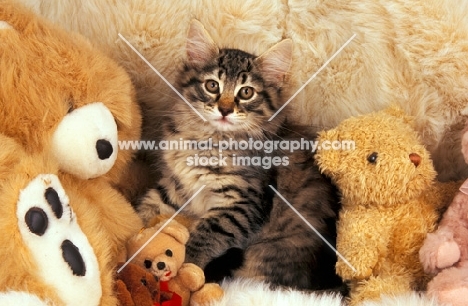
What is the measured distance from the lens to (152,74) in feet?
4.93

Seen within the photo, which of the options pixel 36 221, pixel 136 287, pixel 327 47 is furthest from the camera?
pixel 327 47

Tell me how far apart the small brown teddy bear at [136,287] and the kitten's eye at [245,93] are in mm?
529

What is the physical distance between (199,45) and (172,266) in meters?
0.60

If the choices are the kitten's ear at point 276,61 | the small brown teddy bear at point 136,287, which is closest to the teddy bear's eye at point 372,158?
the kitten's ear at point 276,61

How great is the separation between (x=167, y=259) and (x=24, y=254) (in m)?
0.33

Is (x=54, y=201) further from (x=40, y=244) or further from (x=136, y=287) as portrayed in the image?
(x=136, y=287)

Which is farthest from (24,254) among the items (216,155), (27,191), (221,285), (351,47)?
(351,47)

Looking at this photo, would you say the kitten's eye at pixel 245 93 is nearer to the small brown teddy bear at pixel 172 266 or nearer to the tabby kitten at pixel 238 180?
the tabby kitten at pixel 238 180

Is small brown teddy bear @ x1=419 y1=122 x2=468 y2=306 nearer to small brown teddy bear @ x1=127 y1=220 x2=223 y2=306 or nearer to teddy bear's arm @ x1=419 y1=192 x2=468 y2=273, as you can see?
teddy bear's arm @ x1=419 y1=192 x2=468 y2=273

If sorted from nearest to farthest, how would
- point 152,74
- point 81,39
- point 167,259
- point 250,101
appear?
point 167,259
point 81,39
point 250,101
point 152,74

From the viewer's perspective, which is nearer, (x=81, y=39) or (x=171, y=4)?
(x=81, y=39)

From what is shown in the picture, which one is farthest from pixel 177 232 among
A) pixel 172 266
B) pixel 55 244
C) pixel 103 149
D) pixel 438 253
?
pixel 438 253

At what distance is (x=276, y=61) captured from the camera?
1408 mm

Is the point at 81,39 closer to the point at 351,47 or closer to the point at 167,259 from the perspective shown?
the point at 167,259
